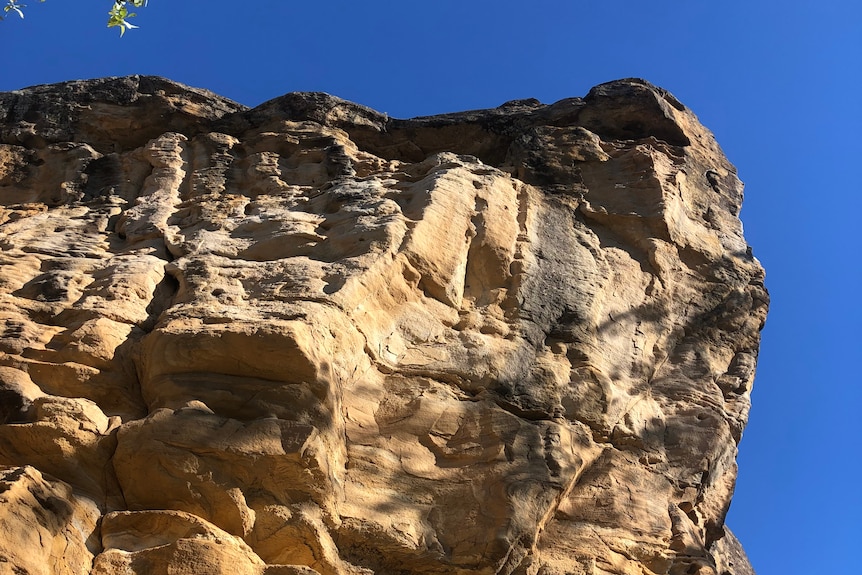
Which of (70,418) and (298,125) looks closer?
(70,418)

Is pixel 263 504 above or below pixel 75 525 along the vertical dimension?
above

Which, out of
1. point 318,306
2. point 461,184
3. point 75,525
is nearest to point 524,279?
point 461,184

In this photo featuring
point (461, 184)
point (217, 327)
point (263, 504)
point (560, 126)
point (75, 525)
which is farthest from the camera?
point (560, 126)

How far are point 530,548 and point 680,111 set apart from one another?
850 cm

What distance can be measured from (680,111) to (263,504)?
383 inches

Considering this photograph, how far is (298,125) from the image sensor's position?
45.5 ft

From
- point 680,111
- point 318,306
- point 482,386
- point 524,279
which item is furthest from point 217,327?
point 680,111

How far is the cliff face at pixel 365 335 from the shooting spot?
23.9 ft

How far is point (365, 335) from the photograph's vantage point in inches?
350

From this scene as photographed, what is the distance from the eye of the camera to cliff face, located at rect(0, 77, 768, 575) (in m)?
7.28

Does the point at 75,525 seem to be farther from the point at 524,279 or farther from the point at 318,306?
the point at 524,279

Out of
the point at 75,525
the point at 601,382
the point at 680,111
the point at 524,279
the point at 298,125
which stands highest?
the point at 680,111

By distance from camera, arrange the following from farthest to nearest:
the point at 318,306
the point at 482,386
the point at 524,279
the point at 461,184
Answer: the point at 461,184 < the point at 524,279 < the point at 482,386 < the point at 318,306

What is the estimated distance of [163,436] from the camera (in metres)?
7.27
